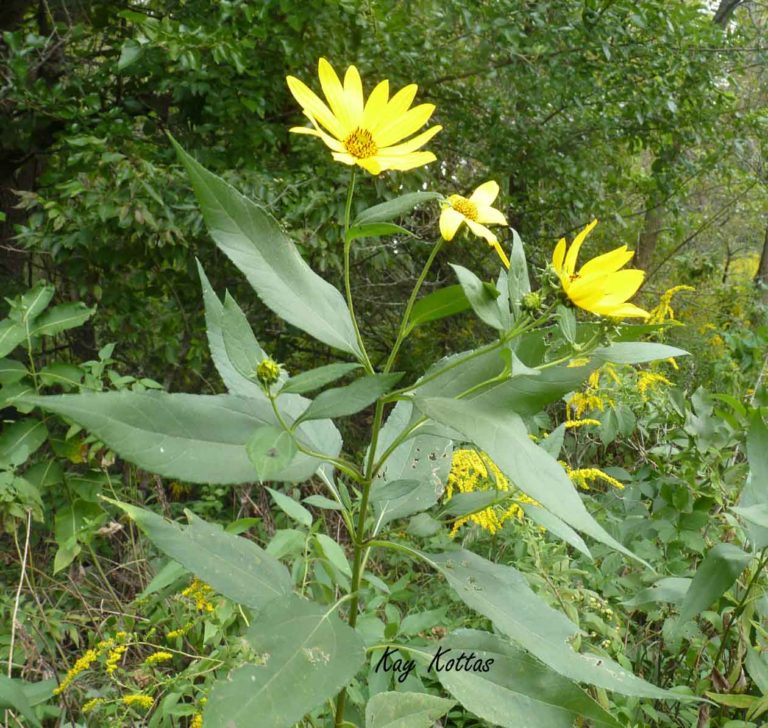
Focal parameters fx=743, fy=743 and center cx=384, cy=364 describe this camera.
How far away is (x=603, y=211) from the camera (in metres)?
3.55

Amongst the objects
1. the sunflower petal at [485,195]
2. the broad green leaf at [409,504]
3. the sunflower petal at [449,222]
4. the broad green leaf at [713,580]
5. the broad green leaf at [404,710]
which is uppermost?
the sunflower petal at [485,195]

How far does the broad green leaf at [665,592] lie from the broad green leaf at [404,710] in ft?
1.66

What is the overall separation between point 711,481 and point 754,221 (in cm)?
540

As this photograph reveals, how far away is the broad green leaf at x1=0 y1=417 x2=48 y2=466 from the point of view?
173 centimetres

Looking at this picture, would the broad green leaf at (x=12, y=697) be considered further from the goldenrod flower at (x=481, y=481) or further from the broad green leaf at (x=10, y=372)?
the broad green leaf at (x=10, y=372)

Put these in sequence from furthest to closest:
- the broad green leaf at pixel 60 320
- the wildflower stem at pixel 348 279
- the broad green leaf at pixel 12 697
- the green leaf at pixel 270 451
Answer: the broad green leaf at pixel 60 320
the broad green leaf at pixel 12 697
the wildflower stem at pixel 348 279
the green leaf at pixel 270 451

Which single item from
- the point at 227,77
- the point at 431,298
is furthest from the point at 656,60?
the point at 431,298

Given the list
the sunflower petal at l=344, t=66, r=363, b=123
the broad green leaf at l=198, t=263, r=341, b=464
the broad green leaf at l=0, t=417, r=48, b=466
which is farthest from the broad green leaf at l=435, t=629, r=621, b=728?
the broad green leaf at l=0, t=417, r=48, b=466

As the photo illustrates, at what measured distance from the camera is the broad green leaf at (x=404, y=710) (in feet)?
2.66

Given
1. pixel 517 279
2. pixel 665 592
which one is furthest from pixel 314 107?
pixel 665 592

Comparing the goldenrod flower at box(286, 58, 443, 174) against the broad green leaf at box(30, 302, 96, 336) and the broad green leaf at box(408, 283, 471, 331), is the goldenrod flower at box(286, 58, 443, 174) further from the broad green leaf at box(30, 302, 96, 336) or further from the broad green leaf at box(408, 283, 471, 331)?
the broad green leaf at box(30, 302, 96, 336)

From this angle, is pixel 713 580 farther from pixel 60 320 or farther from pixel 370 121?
pixel 60 320

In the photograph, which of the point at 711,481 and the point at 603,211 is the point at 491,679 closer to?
the point at 711,481

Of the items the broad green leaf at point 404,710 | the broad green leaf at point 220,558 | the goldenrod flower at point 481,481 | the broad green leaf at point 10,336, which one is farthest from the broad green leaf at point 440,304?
the broad green leaf at point 10,336
